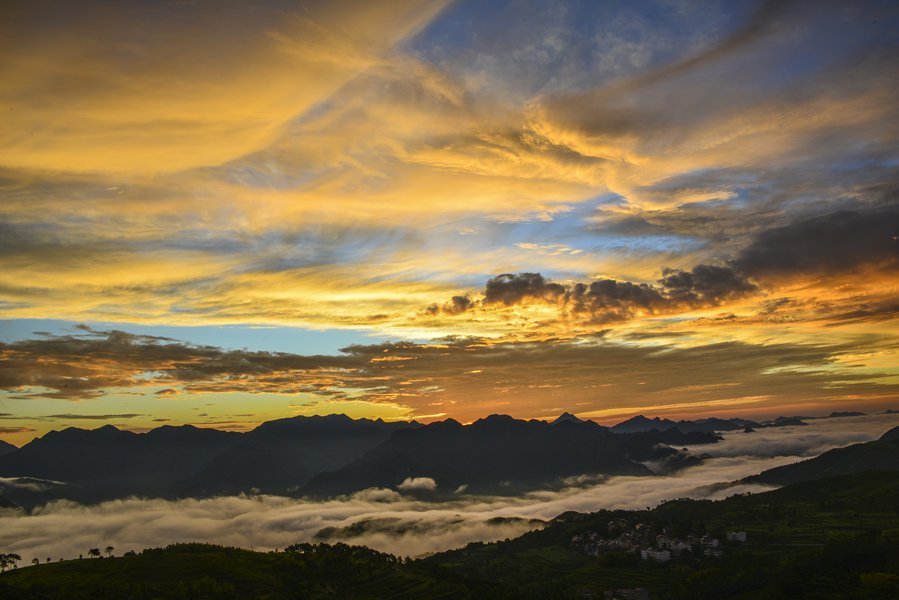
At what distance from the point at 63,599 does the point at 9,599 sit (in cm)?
1926

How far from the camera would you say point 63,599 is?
198750 mm

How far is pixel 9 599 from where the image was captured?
19938 cm
